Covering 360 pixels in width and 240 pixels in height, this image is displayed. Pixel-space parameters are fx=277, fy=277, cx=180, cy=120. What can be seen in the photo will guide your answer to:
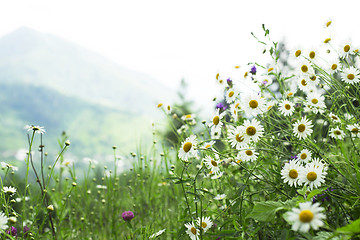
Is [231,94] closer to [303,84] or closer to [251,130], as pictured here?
[303,84]

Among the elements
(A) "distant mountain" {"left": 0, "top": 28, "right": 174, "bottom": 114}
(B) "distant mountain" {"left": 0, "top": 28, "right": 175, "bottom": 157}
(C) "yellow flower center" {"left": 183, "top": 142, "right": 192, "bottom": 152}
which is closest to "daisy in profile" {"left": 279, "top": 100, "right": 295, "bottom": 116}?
(C) "yellow flower center" {"left": 183, "top": 142, "right": 192, "bottom": 152}

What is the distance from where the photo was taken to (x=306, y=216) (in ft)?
1.87

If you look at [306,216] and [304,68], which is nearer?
[306,216]

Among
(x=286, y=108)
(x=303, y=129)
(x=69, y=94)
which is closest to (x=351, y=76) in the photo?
(x=286, y=108)

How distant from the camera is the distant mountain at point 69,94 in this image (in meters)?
46.2

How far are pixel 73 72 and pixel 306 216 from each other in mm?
81795

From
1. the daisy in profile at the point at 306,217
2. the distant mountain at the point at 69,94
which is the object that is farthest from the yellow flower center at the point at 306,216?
the distant mountain at the point at 69,94

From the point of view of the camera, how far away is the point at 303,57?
5.09ft

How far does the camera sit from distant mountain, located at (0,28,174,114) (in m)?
65.8

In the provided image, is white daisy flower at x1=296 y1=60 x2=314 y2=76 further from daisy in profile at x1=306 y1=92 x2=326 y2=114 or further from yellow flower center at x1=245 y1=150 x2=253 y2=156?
yellow flower center at x1=245 y1=150 x2=253 y2=156

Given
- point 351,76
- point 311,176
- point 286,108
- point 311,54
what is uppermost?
point 311,54

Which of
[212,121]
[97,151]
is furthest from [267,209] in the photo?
[97,151]

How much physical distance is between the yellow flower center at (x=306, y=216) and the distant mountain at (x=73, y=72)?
2448 inches

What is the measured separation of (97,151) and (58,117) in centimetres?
1185
